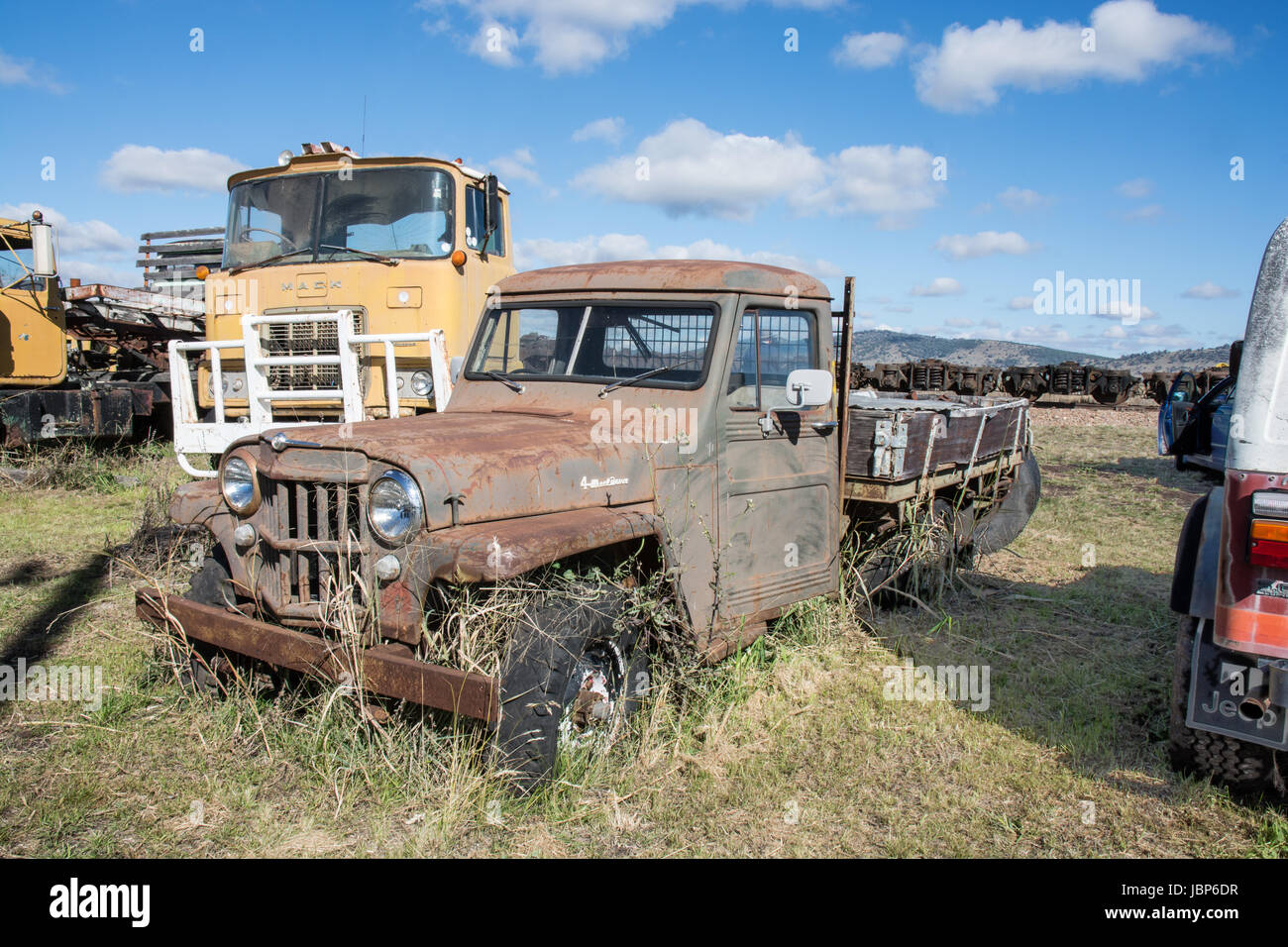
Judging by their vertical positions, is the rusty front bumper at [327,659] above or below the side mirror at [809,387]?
below

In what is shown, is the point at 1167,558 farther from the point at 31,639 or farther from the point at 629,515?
the point at 31,639

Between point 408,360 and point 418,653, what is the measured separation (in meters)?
4.47

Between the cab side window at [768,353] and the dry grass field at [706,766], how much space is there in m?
1.29

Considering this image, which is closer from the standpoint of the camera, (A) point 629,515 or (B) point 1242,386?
(B) point 1242,386

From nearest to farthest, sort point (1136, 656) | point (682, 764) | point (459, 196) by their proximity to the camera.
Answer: point (682, 764) → point (1136, 656) → point (459, 196)

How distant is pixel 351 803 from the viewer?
10.8ft

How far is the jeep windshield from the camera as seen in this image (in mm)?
4250

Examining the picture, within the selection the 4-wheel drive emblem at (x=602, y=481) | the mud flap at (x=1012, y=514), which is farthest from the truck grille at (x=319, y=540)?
the mud flap at (x=1012, y=514)

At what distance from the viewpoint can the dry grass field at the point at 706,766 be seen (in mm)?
3148

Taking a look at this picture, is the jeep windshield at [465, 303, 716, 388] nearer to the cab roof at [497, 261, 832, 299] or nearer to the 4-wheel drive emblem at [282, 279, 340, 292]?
the cab roof at [497, 261, 832, 299]

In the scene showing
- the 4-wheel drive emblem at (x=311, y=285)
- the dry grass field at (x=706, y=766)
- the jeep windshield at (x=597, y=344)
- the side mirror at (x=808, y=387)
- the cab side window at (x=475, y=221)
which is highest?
the cab side window at (x=475, y=221)

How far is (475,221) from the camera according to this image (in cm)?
776

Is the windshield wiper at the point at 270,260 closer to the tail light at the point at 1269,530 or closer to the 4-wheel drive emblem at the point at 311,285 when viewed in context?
the 4-wheel drive emblem at the point at 311,285
